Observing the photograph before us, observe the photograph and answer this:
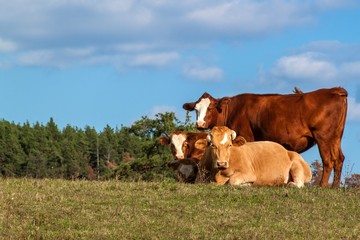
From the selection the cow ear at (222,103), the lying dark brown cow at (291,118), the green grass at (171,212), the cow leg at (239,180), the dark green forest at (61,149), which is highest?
the dark green forest at (61,149)

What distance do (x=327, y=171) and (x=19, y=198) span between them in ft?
27.8

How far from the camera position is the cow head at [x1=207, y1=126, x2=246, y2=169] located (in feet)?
55.7

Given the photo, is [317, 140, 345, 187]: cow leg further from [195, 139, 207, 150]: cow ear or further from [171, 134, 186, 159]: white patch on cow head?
[171, 134, 186, 159]: white patch on cow head

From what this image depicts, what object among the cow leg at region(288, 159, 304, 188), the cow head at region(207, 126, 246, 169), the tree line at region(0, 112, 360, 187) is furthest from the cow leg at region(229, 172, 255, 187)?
the tree line at region(0, 112, 360, 187)

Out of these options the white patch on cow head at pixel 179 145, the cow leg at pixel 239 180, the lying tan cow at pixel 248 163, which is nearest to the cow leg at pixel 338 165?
the lying tan cow at pixel 248 163

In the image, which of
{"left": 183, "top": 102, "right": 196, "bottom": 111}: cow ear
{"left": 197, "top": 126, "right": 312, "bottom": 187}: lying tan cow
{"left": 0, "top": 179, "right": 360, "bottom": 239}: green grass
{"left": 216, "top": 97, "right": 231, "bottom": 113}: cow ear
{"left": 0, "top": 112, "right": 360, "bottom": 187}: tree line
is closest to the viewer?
{"left": 0, "top": 179, "right": 360, "bottom": 239}: green grass

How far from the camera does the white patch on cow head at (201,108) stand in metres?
21.3

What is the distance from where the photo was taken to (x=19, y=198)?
14141mm

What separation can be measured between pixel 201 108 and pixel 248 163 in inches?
156

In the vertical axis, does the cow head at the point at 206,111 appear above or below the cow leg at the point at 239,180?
above

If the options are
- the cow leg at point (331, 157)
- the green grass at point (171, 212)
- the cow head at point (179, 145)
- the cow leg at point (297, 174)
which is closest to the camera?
the green grass at point (171, 212)

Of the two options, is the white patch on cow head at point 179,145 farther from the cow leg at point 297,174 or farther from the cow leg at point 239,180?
the cow leg at point 239,180

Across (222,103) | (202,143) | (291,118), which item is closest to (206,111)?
(222,103)

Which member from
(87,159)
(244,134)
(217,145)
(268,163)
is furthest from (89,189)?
(87,159)
